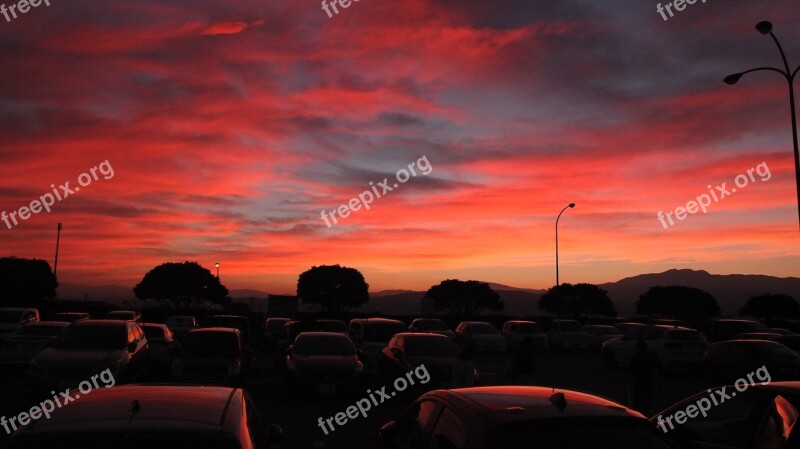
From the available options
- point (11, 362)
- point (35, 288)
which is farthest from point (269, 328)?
point (35, 288)

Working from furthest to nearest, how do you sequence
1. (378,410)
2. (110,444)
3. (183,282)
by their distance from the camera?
(183,282) < (378,410) < (110,444)

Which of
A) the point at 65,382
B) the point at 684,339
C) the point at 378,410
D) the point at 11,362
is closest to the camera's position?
the point at 65,382

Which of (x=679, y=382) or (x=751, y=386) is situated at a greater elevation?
(x=751, y=386)

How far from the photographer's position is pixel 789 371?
19406mm

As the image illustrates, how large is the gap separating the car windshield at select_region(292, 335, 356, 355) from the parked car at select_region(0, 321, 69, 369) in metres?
6.98

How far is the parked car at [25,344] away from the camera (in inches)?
749

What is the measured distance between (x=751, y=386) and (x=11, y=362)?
19.2 m


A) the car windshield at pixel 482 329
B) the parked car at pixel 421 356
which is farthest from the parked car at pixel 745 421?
the car windshield at pixel 482 329

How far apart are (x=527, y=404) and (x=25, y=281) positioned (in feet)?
262

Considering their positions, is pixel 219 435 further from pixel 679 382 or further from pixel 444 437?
pixel 679 382

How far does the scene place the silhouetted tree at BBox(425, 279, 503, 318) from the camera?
99750 millimetres

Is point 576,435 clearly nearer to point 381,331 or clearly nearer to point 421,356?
point 421,356

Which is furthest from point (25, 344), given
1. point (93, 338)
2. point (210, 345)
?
point (210, 345)

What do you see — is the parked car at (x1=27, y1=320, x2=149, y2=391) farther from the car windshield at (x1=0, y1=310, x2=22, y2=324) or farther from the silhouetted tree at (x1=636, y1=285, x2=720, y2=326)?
the silhouetted tree at (x1=636, y1=285, x2=720, y2=326)
